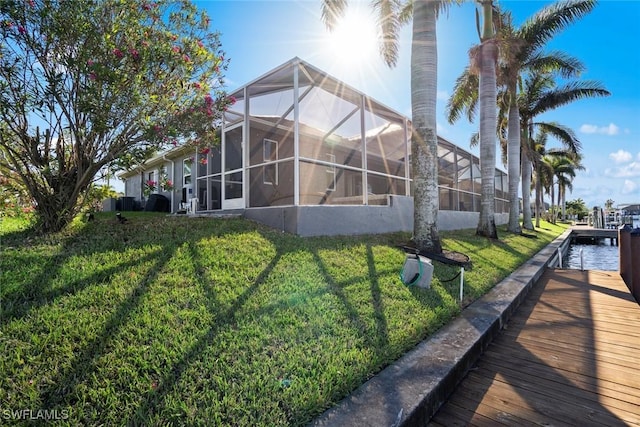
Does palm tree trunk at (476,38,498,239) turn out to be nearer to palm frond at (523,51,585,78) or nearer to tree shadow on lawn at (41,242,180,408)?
palm frond at (523,51,585,78)

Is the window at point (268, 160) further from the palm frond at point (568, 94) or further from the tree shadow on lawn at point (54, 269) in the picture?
the palm frond at point (568, 94)

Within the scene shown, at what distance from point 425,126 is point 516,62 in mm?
10198

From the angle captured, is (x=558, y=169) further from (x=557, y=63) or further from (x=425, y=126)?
(x=425, y=126)

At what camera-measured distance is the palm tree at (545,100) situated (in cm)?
1489


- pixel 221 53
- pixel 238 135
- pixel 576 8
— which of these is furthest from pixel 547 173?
pixel 221 53

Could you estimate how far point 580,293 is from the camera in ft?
17.4

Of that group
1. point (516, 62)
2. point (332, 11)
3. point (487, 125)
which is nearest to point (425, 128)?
point (332, 11)

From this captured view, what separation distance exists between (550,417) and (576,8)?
16.1 meters

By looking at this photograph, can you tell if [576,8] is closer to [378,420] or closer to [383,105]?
[383,105]

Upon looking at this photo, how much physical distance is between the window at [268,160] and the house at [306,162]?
0.04 metres

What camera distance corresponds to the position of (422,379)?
2189 mm

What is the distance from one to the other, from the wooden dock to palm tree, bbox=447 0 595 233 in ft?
34.9

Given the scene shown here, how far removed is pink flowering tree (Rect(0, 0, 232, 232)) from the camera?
411cm

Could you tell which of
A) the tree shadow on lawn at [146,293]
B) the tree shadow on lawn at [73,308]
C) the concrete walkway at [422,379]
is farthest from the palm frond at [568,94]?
the tree shadow on lawn at [73,308]
